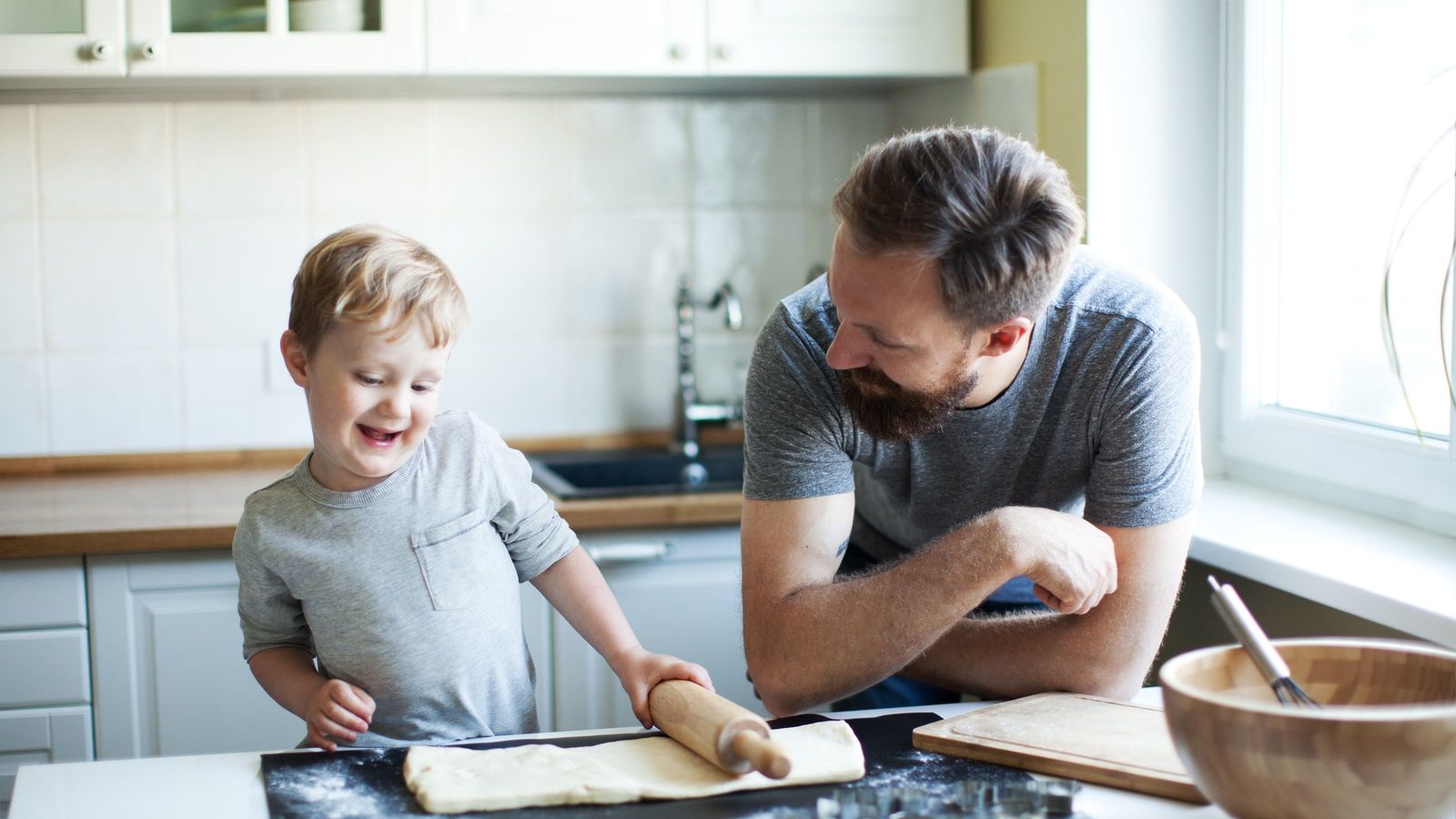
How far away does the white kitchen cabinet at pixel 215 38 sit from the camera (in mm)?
2205

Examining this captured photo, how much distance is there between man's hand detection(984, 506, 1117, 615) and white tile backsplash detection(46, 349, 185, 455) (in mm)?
1827

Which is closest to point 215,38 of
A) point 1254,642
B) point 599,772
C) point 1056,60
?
point 1056,60

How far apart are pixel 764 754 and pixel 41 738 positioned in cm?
157

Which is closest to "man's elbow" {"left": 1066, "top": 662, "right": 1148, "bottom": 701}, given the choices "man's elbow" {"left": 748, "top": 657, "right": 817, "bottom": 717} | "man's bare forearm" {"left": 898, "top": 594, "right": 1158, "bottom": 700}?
"man's bare forearm" {"left": 898, "top": 594, "right": 1158, "bottom": 700}

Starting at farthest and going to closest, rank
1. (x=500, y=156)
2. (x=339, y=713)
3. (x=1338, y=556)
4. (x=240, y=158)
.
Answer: (x=500, y=156)
(x=240, y=158)
(x=1338, y=556)
(x=339, y=713)

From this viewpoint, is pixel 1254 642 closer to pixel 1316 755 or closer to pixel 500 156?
pixel 1316 755

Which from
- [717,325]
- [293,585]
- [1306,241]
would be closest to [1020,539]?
[293,585]

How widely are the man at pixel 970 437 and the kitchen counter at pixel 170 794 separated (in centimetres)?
30

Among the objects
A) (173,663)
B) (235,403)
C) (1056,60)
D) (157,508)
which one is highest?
(1056,60)

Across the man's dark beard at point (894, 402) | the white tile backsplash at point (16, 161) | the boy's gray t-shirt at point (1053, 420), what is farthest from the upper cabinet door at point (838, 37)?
the white tile backsplash at point (16, 161)

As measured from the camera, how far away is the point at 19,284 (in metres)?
2.51

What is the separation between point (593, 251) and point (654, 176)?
0.20 metres

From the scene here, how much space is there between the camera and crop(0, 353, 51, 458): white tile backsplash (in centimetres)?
252

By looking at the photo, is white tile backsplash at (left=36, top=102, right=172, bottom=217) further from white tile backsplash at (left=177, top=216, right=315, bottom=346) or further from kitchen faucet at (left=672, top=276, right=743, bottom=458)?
kitchen faucet at (left=672, top=276, right=743, bottom=458)
